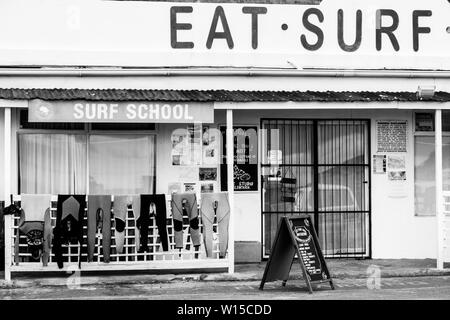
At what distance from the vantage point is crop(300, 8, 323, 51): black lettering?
15.0m

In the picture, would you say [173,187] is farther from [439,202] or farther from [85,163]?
[439,202]

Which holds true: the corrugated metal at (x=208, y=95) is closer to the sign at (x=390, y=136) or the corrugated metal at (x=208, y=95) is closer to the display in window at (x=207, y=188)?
the sign at (x=390, y=136)

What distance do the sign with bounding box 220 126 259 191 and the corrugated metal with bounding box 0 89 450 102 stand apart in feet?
2.85

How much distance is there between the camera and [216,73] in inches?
576

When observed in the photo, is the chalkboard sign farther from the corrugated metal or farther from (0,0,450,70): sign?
(0,0,450,70): sign

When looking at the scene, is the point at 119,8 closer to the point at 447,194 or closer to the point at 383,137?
the point at 383,137

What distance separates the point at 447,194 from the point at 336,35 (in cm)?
347

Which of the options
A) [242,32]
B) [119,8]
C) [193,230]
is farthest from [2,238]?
[242,32]

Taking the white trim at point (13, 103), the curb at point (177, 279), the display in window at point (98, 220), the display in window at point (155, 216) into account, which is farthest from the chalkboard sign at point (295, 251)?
the white trim at point (13, 103)

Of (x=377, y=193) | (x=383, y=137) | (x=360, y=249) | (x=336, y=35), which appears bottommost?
(x=360, y=249)

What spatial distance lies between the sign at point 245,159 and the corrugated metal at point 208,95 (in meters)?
0.87

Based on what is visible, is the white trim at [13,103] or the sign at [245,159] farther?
the sign at [245,159]

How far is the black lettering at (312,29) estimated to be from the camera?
49.4 feet

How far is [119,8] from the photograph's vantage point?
48.0ft
